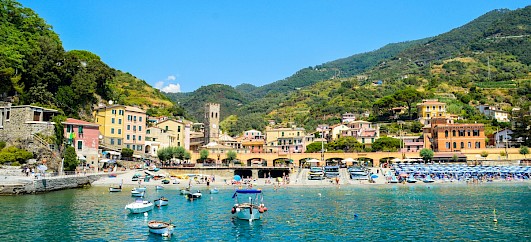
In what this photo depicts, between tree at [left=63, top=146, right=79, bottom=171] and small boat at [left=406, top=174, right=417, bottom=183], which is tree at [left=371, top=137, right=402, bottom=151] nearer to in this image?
small boat at [left=406, top=174, right=417, bottom=183]

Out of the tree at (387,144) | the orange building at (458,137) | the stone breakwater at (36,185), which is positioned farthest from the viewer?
the tree at (387,144)

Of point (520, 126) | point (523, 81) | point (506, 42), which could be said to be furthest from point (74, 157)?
point (506, 42)

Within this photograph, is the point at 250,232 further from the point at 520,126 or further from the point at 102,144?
the point at 520,126

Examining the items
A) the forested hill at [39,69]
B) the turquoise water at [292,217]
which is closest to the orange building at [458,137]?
the turquoise water at [292,217]

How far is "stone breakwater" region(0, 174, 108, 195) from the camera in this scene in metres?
41.3

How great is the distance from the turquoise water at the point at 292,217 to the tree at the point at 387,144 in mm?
26309

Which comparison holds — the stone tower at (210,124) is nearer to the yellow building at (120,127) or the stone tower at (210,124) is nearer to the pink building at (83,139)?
the yellow building at (120,127)

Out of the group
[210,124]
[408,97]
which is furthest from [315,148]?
[408,97]

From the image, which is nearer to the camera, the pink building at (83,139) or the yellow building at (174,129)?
the pink building at (83,139)

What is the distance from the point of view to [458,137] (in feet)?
243

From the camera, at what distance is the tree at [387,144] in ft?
244

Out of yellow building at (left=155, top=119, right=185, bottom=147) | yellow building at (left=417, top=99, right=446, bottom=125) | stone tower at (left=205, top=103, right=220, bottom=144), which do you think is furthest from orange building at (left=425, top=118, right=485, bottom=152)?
stone tower at (left=205, top=103, right=220, bottom=144)

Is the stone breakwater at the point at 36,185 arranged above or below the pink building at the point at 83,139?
below

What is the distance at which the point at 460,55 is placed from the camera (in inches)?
6762
